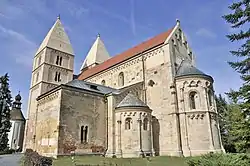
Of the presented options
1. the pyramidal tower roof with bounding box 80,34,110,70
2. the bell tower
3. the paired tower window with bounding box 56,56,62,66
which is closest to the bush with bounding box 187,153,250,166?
the bell tower

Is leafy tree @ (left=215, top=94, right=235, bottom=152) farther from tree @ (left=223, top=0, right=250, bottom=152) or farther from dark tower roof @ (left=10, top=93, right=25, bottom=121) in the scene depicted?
dark tower roof @ (left=10, top=93, right=25, bottom=121)

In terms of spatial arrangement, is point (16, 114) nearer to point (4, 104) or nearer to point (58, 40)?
point (58, 40)

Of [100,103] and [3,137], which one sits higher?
[100,103]

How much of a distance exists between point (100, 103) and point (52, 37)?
973 inches

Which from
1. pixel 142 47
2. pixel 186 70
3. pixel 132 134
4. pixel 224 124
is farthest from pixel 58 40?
pixel 224 124

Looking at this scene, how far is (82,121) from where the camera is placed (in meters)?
21.6

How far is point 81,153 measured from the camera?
20.6 meters

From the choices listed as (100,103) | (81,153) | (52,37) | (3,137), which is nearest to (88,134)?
(81,153)

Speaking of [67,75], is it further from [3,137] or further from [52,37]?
[3,137]

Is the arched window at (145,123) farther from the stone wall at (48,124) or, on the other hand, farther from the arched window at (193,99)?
the stone wall at (48,124)

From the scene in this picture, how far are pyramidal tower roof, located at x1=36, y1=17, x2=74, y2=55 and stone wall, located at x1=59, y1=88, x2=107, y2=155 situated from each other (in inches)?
905

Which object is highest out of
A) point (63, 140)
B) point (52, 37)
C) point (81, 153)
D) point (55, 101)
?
point (52, 37)

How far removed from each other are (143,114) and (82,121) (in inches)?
256

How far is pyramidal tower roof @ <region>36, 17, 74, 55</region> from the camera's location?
4144 cm
